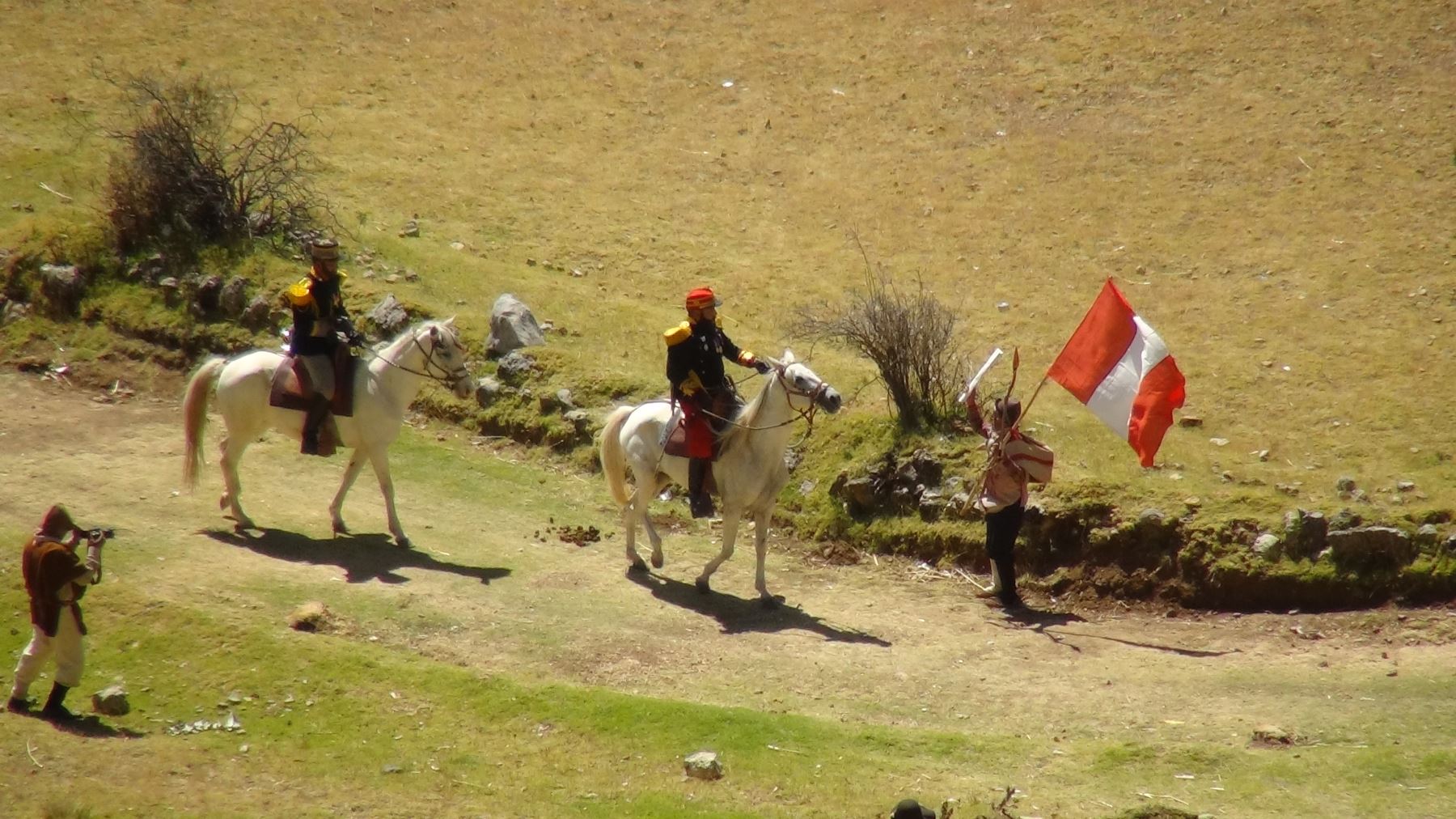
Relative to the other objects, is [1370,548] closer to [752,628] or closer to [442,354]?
[752,628]

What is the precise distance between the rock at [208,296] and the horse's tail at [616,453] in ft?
26.3

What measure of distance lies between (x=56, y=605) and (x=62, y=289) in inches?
430

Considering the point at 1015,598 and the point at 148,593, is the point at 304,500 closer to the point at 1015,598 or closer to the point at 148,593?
the point at 148,593

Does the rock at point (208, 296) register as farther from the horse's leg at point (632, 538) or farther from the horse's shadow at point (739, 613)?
the horse's shadow at point (739, 613)

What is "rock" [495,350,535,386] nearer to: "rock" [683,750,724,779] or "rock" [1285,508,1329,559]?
"rock" [683,750,724,779]

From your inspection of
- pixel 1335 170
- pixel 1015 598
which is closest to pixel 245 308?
pixel 1015 598

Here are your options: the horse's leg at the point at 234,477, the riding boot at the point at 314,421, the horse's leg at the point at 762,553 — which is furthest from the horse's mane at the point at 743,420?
the horse's leg at the point at 234,477

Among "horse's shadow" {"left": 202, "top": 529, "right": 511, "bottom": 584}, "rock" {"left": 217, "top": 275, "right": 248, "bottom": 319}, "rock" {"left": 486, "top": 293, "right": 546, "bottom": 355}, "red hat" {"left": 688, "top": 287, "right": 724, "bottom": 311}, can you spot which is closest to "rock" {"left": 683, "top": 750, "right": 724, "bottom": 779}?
"horse's shadow" {"left": 202, "top": 529, "right": 511, "bottom": 584}

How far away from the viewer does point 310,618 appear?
12.4 metres

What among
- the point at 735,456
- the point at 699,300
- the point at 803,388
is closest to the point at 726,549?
the point at 735,456

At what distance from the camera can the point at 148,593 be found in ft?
41.5

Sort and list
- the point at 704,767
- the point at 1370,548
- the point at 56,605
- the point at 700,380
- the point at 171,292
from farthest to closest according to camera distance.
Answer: the point at 171,292 → the point at 700,380 → the point at 1370,548 → the point at 56,605 → the point at 704,767

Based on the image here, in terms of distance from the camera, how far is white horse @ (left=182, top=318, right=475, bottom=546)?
48.5 ft

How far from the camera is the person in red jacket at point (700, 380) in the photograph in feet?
45.0
